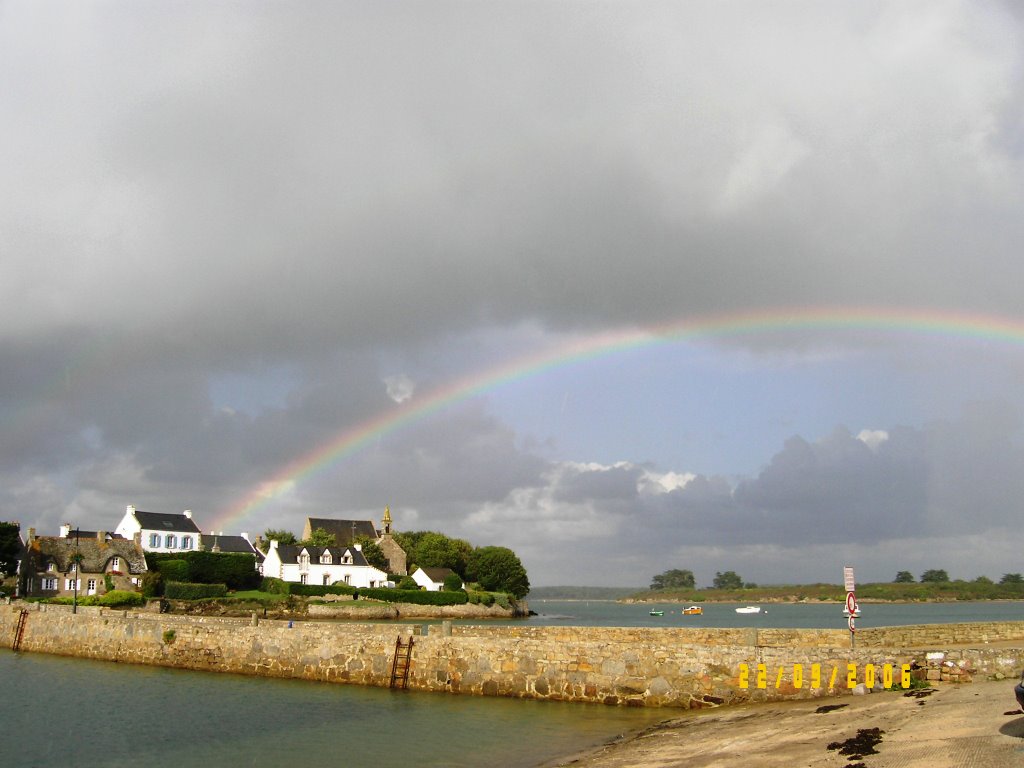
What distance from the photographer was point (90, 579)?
8819cm

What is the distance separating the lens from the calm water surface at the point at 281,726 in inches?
842

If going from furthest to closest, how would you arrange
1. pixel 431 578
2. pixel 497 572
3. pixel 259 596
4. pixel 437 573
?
pixel 497 572 → pixel 437 573 → pixel 431 578 → pixel 259 596

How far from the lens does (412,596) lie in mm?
102438

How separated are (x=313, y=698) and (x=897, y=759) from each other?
837 inches

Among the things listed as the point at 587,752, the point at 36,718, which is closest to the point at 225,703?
the point at 36,718

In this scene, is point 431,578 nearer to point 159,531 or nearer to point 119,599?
point 159,531

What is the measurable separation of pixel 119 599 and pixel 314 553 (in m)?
41.4

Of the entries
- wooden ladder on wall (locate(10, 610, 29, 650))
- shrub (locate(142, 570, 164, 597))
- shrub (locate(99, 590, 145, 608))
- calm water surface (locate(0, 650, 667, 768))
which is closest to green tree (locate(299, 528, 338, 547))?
shrub (locate(142, 570, 164, 597))

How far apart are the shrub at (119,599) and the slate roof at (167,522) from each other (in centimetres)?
3560

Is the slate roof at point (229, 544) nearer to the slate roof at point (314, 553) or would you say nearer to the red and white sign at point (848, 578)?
the slate roof at point (314, 553)

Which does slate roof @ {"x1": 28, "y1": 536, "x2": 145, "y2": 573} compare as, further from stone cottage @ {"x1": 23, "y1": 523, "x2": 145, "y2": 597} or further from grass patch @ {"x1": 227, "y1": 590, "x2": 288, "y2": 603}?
grass patch @ {"x1": 227, "y1": 590, "x2": 288, "y2": 603}

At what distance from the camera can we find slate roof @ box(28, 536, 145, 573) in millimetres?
89625

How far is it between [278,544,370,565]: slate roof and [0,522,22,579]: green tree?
32.7m

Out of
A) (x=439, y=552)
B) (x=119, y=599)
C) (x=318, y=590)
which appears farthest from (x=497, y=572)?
(x=119, y=599)
